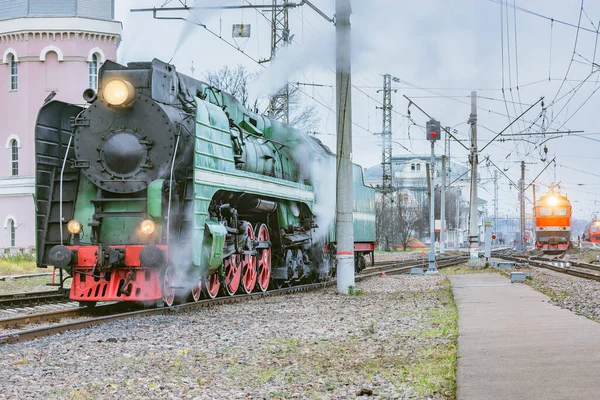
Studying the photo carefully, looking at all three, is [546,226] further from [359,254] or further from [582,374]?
[582,374]

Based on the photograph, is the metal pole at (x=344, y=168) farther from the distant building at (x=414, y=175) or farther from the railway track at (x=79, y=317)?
the distant building at (x=414, y=175)

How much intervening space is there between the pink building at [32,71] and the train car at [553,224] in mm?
28461

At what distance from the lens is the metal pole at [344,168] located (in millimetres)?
18156

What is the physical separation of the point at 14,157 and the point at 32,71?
458 cm

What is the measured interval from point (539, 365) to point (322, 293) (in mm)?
11603

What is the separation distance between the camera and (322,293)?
60.8ft

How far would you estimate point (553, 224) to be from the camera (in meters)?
51.7

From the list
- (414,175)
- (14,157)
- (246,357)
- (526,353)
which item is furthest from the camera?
(414,175)

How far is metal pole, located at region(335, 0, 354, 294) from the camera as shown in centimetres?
1816

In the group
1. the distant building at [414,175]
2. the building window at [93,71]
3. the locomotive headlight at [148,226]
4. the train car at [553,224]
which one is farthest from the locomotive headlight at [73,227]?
the distant building at [414,175]

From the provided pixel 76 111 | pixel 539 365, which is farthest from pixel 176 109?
pixel 539 365

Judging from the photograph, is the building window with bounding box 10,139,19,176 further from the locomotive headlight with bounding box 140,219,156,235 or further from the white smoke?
the locomotive headlight with bounding box 140,219,156,235

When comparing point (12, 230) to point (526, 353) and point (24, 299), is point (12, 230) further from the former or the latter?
point (526, 353)

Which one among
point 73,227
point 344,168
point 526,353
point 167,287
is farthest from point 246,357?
point 344,168
